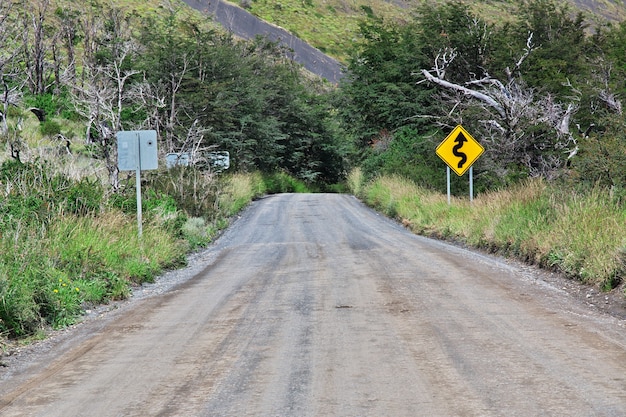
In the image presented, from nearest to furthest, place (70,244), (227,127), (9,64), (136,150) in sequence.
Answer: (70,244), (136,150), (9,64), (227,127)

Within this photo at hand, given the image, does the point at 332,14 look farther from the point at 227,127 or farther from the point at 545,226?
the point at 545,226

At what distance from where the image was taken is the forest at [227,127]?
47.7 ft

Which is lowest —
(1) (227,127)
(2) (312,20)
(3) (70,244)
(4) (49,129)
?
(3) (70,244)

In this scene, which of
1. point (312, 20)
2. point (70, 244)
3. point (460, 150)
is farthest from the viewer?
point (312, 20)

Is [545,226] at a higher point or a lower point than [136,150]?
lower

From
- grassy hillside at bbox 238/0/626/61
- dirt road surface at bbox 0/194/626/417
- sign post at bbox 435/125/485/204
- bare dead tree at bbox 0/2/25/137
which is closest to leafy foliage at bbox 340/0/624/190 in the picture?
sign post at bbox 435/125/485/204

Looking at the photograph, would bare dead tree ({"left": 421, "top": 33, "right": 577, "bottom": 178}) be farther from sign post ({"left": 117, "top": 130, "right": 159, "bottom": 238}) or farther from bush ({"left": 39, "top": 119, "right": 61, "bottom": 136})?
bush ({"left": 39, "top": 119, "right": 61, "bottom": 136})

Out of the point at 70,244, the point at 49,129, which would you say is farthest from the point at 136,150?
the point at 49,129

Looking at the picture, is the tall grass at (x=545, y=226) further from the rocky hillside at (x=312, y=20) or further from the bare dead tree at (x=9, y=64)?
the rocky hillside at (x=312, y=20)

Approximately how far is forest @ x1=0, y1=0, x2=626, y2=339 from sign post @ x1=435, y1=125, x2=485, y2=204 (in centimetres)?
211

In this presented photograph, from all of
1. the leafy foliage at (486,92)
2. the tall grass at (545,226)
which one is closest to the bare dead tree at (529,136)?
the leafy foliage at (486,92)

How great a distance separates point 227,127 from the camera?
1825 inches

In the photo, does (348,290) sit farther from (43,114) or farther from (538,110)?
(43,114)

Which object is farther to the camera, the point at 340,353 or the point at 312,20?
the point at 312,20
